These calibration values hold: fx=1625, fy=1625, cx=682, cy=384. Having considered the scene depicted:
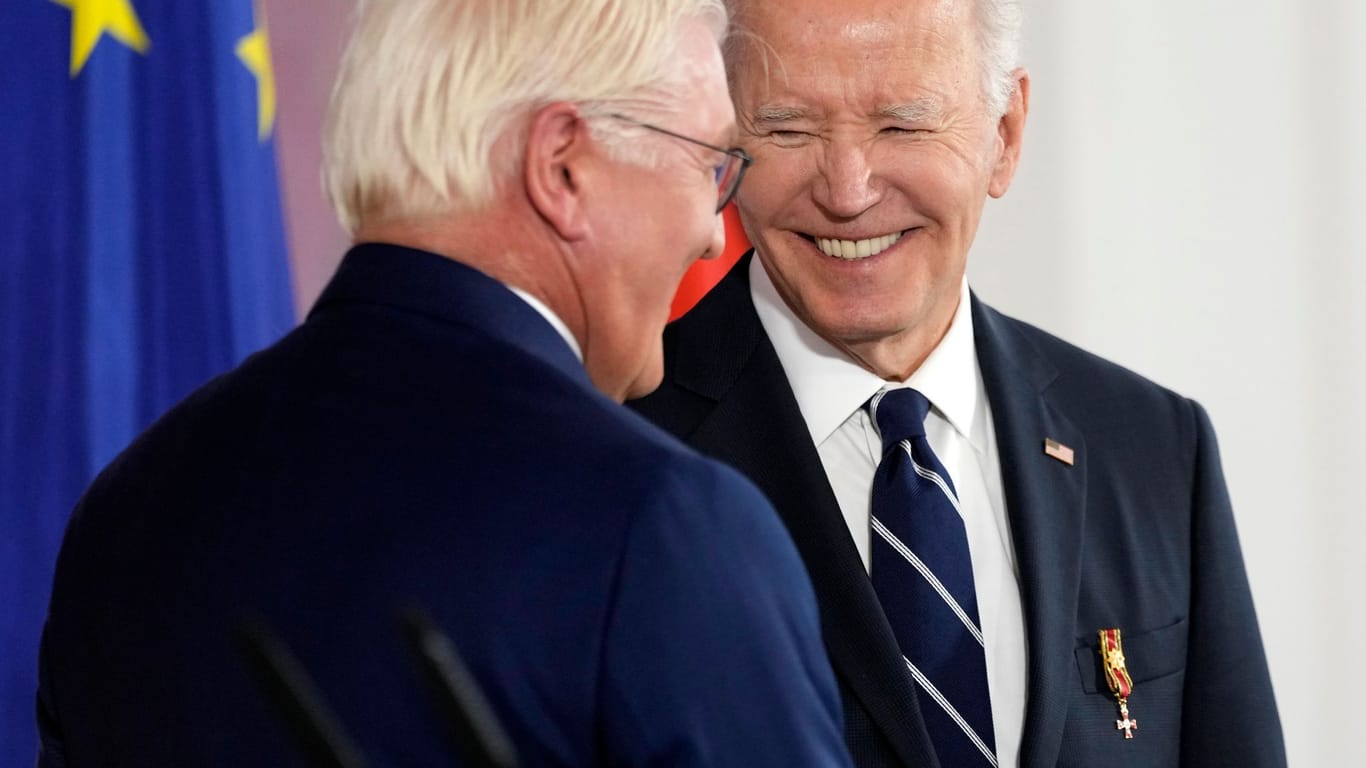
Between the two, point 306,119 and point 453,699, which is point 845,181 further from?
point 306,119

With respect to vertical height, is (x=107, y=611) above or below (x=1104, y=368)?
below

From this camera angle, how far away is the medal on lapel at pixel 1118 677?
177 centimetres

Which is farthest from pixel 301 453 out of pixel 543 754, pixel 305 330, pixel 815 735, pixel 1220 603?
pixel 1220 603

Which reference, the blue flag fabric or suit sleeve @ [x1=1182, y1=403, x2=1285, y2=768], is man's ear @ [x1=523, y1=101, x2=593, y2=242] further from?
the blue flag fabric

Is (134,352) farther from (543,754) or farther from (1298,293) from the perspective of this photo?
(1298,293)

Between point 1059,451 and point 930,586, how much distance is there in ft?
0.96

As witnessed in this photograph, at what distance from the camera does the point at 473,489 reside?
1.00 metres

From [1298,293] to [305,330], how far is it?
8.61 feet

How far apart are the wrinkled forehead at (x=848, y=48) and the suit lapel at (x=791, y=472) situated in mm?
257

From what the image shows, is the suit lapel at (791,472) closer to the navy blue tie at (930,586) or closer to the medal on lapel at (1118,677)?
the navy blue tie at (930,586)

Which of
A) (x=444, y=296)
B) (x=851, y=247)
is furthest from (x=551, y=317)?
(x=851, y=247)

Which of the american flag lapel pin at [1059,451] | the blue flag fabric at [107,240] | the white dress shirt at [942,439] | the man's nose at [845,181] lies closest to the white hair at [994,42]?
the man's nose at [845,181]

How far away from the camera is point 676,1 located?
121cm

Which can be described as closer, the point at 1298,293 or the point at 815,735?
the point at 815,735
